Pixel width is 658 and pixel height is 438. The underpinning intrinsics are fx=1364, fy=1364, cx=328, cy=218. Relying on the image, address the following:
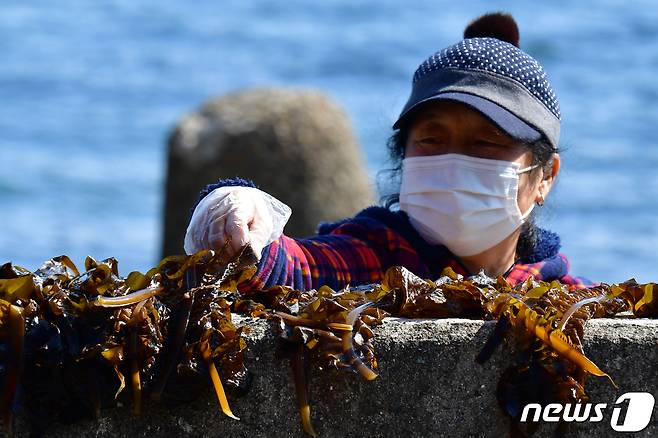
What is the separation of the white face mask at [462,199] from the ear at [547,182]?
0.72 feet

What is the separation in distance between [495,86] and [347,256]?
67 cm

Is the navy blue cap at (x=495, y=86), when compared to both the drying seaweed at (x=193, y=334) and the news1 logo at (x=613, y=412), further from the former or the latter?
the news1 logo at (x=613, y=412)

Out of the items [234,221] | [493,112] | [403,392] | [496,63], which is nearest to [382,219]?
[493,112]

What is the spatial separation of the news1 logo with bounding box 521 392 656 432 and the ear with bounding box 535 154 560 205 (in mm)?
1659

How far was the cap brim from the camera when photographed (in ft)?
12.6

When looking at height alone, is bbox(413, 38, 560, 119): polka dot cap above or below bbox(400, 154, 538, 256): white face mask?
above

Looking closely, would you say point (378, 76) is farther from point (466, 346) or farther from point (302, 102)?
point (466, 346)

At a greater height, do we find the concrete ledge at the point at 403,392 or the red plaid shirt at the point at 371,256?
the concrete ledge at the point at 403,392

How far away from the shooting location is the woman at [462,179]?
389 cm

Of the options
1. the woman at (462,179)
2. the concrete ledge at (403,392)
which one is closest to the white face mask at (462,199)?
the woman at (462,179)

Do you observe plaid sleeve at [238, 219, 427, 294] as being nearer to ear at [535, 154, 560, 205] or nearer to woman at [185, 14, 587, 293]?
woman at [185, 14, 587, 293]

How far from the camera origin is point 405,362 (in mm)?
2572

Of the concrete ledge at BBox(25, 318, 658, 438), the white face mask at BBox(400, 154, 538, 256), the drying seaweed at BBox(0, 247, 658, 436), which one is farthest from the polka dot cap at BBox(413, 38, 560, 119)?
the concrete ledge at BBox(25, 318, 658, 438)

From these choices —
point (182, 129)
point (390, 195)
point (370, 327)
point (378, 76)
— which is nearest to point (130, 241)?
point (182, 129)
